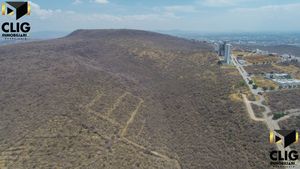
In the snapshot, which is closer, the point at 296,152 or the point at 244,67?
the point at 296,152

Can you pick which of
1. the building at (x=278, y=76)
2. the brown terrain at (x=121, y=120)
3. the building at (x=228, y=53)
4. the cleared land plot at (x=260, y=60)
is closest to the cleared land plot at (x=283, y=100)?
the brown terrain at (x=121, y=120)

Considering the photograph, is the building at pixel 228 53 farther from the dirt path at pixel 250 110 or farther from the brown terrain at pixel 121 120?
the dirt path at pixel 250 110

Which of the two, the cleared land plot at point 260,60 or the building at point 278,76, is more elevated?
the cleared land plot at point 260,60

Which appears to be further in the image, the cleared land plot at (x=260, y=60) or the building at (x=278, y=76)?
the cleared land plot at (x=260, y=60)

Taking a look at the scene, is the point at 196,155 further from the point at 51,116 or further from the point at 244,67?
the point at 244,67

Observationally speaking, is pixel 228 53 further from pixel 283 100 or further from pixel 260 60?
pixel 283 100

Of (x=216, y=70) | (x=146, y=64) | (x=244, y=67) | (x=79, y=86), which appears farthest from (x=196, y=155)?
(x=146, y=64)

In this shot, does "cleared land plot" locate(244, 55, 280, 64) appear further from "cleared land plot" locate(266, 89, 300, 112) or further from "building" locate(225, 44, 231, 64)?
"cleared land plot" locate(266, 89, 300, 112)

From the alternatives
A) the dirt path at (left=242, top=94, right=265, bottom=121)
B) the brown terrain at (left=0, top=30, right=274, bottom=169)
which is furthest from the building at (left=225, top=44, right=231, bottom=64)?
the dirt path at (left=242, top=94, right=265, bottom=121)
